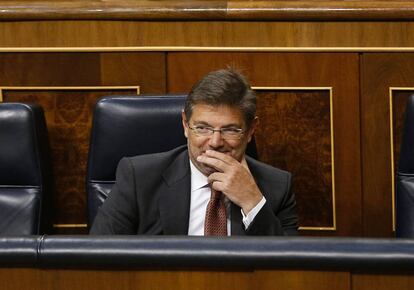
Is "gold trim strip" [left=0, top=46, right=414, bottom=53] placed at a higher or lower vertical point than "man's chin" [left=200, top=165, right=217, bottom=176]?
higher

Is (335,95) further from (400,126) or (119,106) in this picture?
(119,106)

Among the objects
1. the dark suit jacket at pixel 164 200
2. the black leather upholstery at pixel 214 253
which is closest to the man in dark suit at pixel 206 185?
the dark suit jacket at pixel 164 200

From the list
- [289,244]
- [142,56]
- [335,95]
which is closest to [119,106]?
[142,56]

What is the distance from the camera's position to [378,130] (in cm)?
144

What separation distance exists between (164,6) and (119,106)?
33 centimetres

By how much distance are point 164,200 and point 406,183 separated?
345 millimetres

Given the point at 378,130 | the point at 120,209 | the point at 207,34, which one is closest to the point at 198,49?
the point at 207,34

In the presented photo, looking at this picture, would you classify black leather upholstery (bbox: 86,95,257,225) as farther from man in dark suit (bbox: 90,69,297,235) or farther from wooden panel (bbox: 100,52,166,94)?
wooden panel (bbox: 100,52,166,94)

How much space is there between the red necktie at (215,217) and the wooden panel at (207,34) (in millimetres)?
451

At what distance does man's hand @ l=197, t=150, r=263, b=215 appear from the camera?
1067 mm

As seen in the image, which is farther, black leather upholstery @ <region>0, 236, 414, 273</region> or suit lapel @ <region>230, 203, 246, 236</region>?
suit lapel @ <region>230, 203, 246, 236</region>

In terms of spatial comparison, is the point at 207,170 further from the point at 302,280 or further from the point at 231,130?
the point at 302,280

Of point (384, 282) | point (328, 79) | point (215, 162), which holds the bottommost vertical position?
point (384, 282)

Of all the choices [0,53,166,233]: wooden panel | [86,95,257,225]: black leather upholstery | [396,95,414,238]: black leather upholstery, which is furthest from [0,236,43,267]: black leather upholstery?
[0,53,166,233]: wooden panel
